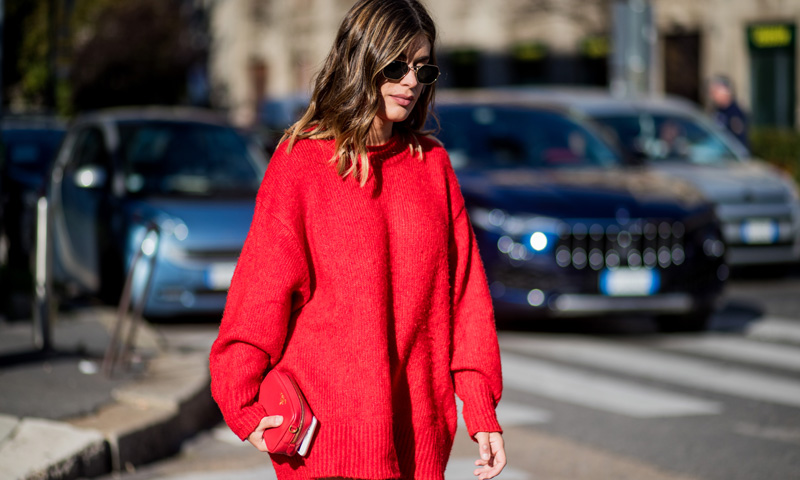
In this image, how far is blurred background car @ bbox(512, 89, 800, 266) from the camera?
12164 mm

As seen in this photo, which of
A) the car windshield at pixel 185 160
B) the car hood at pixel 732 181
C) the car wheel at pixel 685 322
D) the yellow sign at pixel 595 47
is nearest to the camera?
the car wheel at pixel 685 322

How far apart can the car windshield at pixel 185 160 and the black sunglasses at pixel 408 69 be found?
740cm

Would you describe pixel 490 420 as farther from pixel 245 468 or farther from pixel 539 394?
pixel 539 394

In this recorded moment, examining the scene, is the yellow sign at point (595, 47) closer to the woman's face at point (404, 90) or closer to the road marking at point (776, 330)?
the road marking at point (776, 330)

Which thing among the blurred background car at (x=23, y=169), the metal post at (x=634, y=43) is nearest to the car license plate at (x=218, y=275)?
the blurred background car at (x=23, y=169)

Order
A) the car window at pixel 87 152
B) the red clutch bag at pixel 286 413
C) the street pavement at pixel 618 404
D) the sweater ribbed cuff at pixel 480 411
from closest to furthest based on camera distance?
the red clutch bag at pixel 286 413
the sweater ribbed cuff at pixel 480 411
the street pavement at pixel 618 404
the car window at pixel 87 152

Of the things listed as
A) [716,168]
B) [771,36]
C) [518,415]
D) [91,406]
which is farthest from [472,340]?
[771,36]

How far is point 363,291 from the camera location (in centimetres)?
265

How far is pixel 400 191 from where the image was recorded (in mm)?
2762

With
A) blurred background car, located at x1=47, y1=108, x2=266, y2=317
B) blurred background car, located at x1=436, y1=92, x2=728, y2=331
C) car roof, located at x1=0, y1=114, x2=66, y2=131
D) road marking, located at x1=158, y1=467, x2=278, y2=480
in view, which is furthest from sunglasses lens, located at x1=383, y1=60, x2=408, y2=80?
car roof, located at x1=0, y1=114, x2=66, y2=131

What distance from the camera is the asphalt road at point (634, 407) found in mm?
5633

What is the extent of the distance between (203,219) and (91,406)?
363 cm

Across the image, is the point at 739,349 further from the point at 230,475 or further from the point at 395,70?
the point at 395,70

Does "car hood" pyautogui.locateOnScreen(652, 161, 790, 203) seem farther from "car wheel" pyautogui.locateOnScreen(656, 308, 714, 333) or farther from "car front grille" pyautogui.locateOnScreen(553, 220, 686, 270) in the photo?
"car front grille" pyautogui.locateOnScreen(553, 220, 686, 270)
